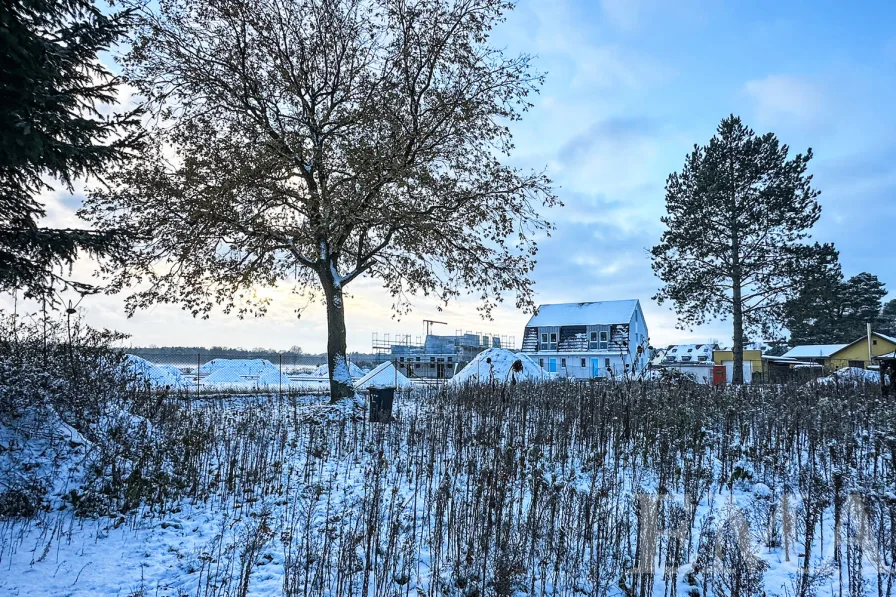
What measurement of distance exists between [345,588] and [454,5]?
14827 millimetres

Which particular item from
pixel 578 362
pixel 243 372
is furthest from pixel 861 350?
pixel 243 372

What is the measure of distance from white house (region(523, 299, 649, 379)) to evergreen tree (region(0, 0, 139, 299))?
4030cm

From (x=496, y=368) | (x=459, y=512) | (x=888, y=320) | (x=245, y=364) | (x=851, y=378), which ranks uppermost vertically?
(x=888, y=320)

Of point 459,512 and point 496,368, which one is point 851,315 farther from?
point 459,512

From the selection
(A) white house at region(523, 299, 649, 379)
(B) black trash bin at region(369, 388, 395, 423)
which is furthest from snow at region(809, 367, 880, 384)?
(A) white house at region(523, 299, 649, 379)

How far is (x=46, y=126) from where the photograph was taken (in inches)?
265

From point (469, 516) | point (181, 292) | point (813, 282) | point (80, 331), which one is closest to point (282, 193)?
point (181, 292)

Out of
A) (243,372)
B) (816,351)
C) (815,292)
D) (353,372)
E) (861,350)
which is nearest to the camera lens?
(815,292)

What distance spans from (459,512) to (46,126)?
23.4 feet

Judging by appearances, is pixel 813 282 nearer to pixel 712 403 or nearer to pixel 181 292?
pixel 712 403

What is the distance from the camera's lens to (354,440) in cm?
845

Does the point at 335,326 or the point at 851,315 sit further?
the point at 851,315

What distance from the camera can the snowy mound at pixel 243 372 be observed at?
3250cm

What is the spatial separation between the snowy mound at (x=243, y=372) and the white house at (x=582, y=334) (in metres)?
23.4
